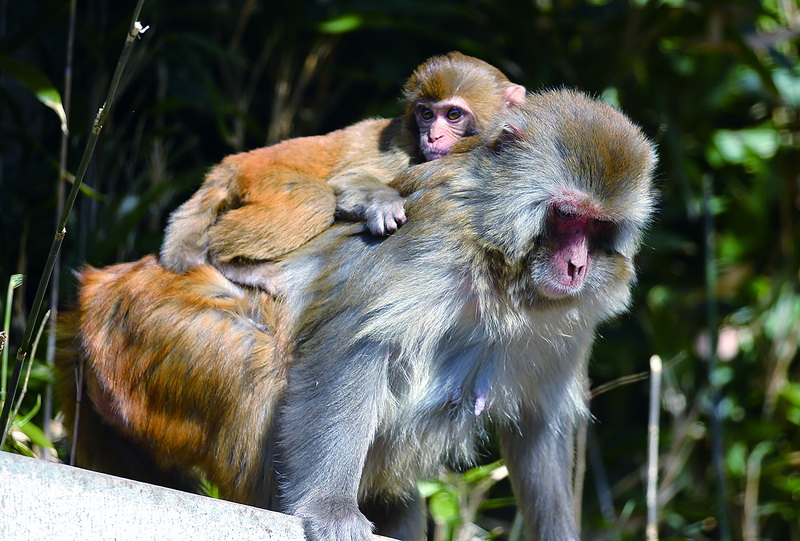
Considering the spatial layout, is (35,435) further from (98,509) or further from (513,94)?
(513,94)

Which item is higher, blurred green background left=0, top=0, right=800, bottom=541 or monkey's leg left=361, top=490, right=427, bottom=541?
blurred green background left=0, top=0, right=800, bottom=541

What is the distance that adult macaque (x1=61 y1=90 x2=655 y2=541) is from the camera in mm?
3475

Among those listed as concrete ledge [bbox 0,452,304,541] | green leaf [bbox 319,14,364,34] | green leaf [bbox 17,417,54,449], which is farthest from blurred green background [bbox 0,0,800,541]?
concrete ledge [bbox 0,452,304,541]

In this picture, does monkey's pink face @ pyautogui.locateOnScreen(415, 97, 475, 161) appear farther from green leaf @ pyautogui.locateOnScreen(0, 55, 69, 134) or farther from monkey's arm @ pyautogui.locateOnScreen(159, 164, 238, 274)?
green leaf @ pyautogui.locateOnScreen(0, 55, 69, 134)

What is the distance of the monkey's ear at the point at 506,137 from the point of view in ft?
11.7

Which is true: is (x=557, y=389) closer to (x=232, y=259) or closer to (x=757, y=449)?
(x=232, y=259)

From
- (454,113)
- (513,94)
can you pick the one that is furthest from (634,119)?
(454,113)

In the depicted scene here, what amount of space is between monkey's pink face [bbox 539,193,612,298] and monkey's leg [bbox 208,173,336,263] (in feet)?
3.10

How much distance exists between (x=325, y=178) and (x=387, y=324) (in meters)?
0.93

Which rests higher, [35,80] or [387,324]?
[35,80]

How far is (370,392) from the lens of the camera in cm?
354

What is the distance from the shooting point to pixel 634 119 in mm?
7031

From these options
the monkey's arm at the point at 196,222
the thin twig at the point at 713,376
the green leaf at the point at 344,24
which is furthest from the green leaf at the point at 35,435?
the thin twig at the point at 713,376

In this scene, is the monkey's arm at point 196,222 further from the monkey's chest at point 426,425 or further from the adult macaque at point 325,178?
the monkey's chest at point 426,425
